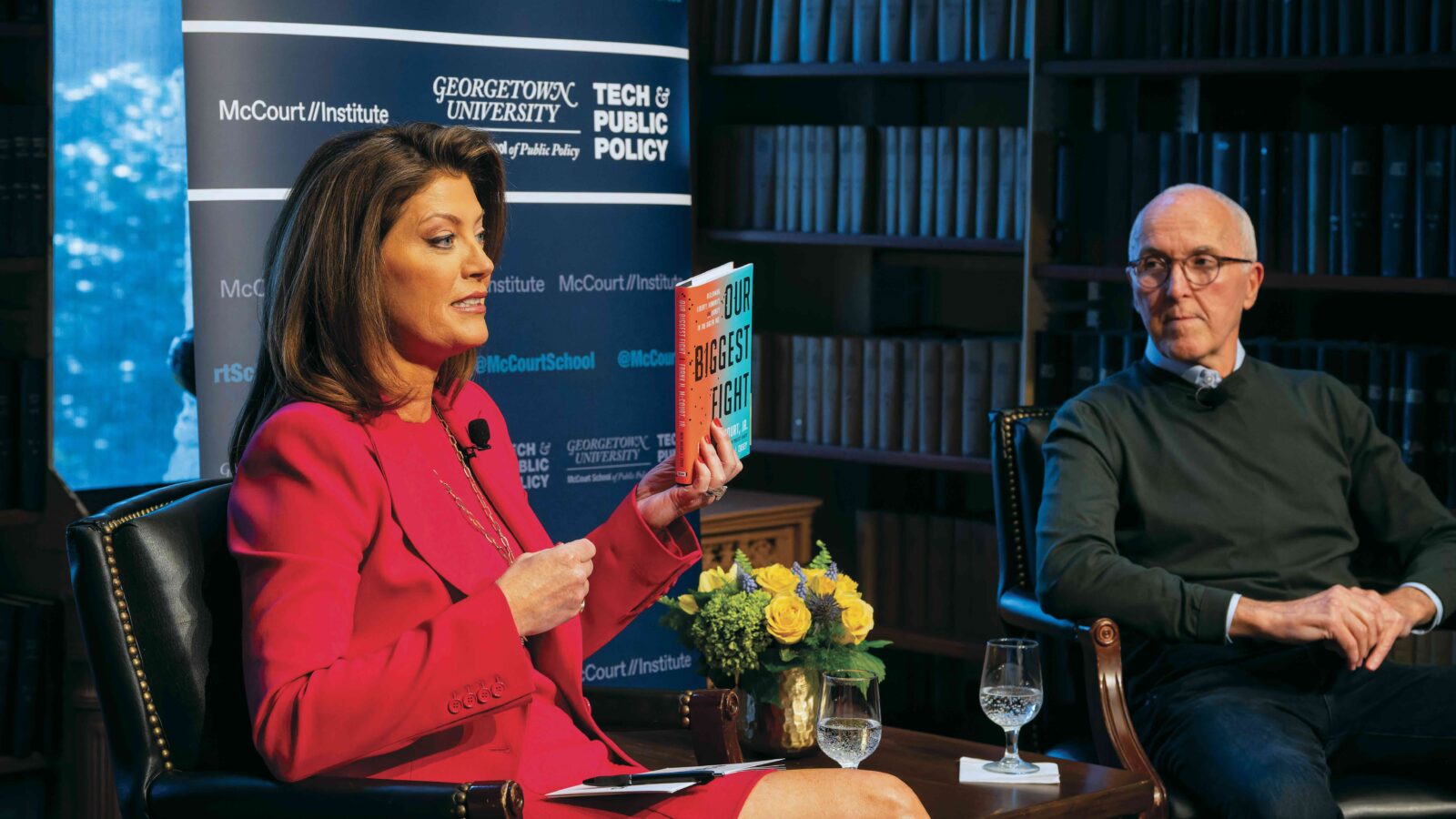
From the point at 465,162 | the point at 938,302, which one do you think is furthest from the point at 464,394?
the point at 938,302

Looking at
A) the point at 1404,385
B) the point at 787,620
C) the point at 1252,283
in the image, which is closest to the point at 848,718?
the point at 787,620

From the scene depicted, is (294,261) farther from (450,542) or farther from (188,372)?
(188,372)

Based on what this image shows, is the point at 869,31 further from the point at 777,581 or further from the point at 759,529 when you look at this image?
the point at 777,581

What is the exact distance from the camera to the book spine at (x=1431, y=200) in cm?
364

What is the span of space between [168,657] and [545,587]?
0.45 metres

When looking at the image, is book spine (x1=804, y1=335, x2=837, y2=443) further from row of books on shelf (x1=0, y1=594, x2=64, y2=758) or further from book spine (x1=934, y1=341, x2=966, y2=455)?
row of books on shelf (x1=0, y1=594, x2=64, y2=758)

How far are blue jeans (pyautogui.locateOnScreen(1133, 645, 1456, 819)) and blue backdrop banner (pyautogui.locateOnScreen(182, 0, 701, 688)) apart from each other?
4.25 feet

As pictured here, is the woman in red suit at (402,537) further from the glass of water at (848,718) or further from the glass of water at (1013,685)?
the glass of water at (1013,685)

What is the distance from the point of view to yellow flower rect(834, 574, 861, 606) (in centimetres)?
238

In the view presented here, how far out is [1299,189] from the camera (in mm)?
3830

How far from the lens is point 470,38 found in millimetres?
3264

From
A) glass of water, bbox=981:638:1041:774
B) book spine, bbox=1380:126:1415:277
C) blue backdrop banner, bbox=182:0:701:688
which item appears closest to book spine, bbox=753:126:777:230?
blue backdrop banner, bbox=182:0:701:688

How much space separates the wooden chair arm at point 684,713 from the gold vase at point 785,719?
3.4 inches

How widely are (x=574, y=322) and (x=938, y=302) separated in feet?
5.36
